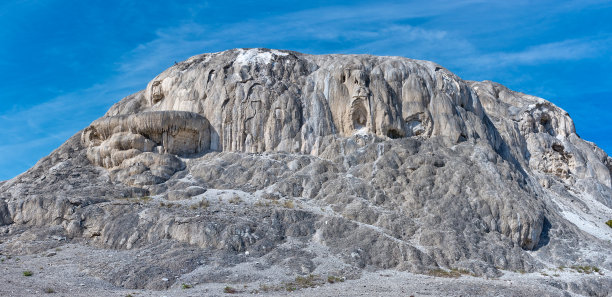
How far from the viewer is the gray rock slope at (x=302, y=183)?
135 ft

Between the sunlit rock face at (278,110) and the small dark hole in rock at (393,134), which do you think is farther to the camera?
the small dark hole in rock at (393,134)

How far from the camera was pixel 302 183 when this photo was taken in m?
48.7

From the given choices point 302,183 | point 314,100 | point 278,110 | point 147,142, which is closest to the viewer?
point 302,183

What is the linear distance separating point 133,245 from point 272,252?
29.5ft

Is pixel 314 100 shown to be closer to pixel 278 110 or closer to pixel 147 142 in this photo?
pixel 278 110

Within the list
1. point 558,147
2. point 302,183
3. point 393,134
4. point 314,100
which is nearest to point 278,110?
point 314,100

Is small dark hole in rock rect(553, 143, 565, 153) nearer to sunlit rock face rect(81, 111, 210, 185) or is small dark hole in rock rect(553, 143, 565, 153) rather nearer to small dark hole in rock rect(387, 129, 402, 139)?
small dark hole in rock rect(387, 129, 402, 139)

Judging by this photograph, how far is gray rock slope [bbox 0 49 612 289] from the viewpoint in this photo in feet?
135

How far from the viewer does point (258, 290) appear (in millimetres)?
34344

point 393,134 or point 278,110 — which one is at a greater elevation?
point 278,110

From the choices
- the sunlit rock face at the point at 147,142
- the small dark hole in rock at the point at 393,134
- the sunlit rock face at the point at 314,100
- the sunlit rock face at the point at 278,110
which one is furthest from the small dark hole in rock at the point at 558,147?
the sunlit rock face at the point at 147,142

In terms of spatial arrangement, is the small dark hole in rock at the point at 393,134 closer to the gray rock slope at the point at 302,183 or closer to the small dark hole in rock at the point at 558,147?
the gray rock slope at the point at 302,183

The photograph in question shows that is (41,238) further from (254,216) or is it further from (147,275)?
(254,216)

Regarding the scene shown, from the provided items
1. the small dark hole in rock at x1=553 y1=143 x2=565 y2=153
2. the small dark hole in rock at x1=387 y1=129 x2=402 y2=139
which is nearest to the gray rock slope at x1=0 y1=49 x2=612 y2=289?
the small dark hole in rock at x1=387 y1=129 x2=402 y2=139
